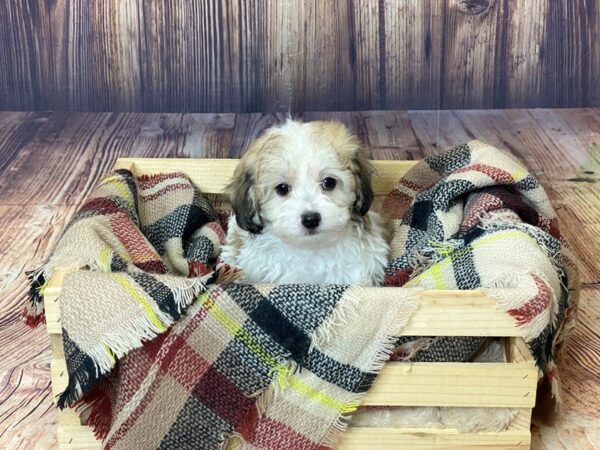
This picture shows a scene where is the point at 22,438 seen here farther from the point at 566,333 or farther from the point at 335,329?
the point at 566,333

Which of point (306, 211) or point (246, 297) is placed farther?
point (306, 211)

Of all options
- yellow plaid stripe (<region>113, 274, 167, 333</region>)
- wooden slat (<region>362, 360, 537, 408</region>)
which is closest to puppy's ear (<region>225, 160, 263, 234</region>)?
yellow plaid stripe (<region>113, 274, 167, 333</region>)

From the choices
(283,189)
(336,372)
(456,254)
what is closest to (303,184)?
(283,189)

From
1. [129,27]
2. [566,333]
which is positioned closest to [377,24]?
[129,27]

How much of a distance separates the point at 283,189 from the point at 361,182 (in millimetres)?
198

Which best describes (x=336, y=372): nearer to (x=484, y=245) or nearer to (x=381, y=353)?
(x=381, y=353)

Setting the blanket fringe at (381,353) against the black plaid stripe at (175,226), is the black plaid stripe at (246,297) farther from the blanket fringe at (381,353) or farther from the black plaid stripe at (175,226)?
the black plaid stripe at (175,226)

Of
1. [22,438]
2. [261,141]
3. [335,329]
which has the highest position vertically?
[261,141]

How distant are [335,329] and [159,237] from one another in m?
0.95

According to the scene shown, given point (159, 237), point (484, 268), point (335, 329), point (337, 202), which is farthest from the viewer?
point (159, 237)

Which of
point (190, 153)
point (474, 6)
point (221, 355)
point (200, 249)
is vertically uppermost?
point (474, 6)

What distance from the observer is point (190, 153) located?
3.46 meters

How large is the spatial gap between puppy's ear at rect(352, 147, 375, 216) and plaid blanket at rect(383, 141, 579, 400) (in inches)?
7.6

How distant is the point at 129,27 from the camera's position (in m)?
3.62
